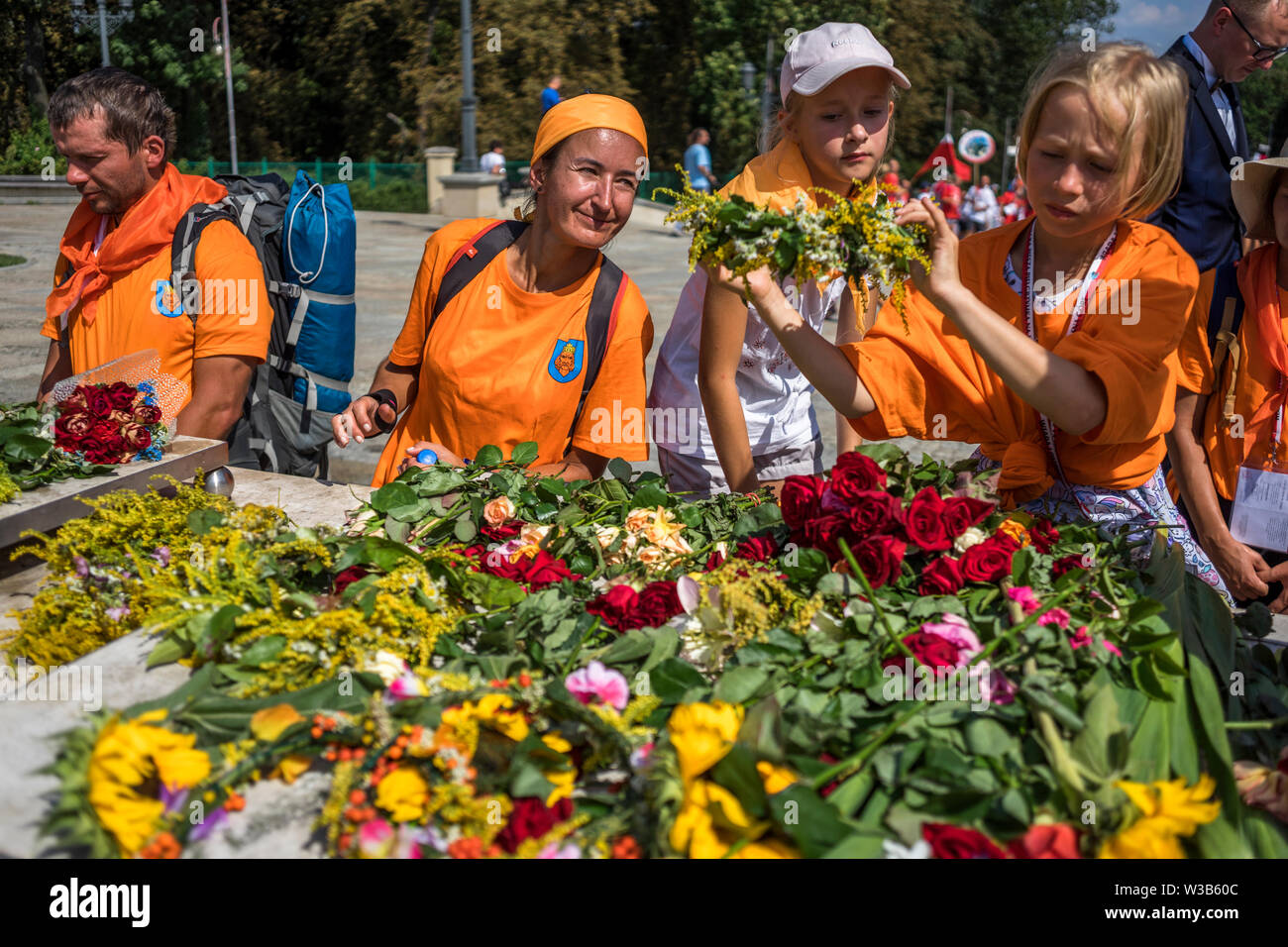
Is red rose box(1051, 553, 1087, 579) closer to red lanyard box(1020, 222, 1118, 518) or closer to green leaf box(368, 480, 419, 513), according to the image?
red lanyard box(1020, 222, 1118, 518)

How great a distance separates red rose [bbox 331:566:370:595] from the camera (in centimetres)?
197

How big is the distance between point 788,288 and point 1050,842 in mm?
1773

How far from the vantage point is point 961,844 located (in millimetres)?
1301

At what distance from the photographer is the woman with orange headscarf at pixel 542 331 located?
9.45ft

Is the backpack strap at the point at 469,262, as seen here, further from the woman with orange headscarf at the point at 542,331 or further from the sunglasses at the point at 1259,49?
the sunglasses at the point at 1259,49

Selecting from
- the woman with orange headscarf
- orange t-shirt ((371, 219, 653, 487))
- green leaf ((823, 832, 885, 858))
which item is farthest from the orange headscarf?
green leaf ((823, 832, 885, 858))

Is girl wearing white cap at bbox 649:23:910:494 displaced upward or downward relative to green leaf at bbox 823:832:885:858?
upward

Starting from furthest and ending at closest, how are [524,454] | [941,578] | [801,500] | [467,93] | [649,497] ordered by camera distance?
[467,93] < [524,454] < [649,497] < [801,500] < [941,578]

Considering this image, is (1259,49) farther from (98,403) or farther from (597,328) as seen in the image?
(98,403)

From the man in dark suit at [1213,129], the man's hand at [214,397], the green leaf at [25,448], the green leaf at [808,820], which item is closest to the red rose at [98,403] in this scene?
the green leaf at [25,448]

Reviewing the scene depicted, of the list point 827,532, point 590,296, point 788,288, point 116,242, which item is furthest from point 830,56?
point 116,242

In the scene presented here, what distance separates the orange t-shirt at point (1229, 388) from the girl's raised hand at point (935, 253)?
1.14m

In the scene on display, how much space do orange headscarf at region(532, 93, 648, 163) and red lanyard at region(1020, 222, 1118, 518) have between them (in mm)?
1096
